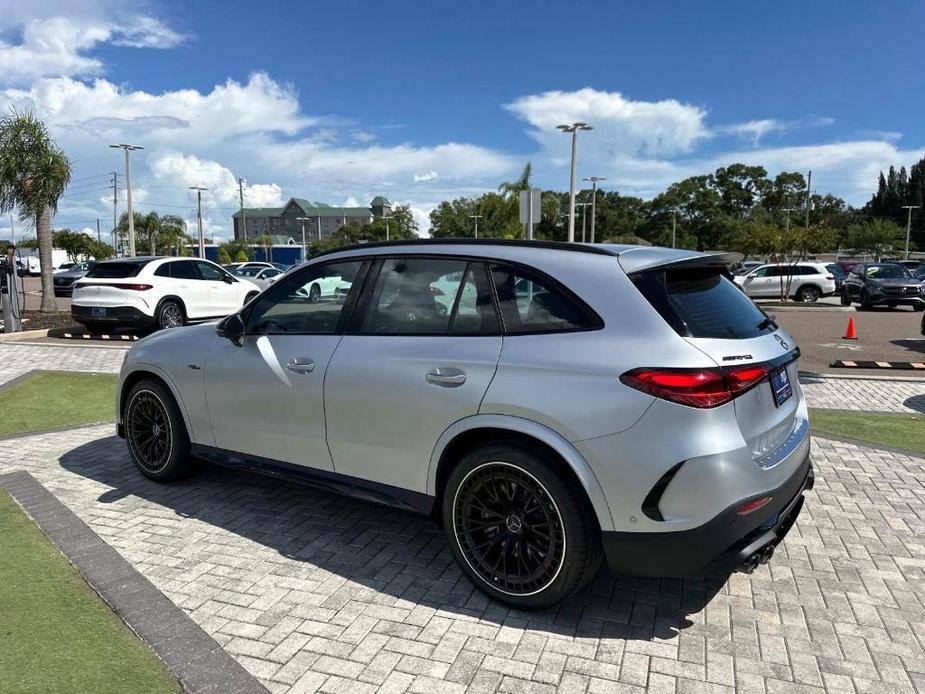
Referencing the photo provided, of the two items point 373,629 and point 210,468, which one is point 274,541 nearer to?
point 373,629

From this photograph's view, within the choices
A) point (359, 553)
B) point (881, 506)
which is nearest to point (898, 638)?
point (881, 506)

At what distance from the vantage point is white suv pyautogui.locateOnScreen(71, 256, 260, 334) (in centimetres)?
1290

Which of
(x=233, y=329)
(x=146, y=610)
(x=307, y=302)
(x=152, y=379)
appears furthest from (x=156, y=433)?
(x=146, y=610)

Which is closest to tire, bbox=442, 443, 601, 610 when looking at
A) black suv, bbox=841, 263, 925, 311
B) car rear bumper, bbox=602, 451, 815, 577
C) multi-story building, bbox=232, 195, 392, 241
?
car rear bumper, bbox=602, 451, 815, 577

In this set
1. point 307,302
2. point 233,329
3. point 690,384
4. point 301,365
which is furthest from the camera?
point 233,329

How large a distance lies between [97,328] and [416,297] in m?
12.4

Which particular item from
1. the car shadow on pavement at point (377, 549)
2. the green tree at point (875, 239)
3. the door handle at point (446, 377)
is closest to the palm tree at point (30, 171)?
the car shadow on pavement at point (377, 549)

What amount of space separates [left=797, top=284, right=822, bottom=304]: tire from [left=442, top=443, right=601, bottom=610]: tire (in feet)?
91.4

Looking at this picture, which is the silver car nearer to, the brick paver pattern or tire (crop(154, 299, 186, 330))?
the brick paver pattern

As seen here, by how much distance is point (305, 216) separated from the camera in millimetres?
166125

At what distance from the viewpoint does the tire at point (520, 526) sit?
2.96 meters

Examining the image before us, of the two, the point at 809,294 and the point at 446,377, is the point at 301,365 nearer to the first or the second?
the point at 446,377

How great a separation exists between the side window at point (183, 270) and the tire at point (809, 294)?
927 inches

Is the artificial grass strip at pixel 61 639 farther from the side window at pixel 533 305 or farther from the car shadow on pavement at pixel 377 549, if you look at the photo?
the side window at pixel 533 305
